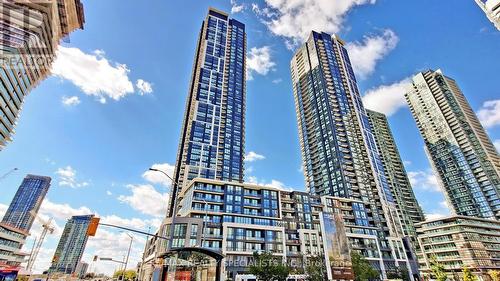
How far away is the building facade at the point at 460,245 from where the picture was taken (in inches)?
3497

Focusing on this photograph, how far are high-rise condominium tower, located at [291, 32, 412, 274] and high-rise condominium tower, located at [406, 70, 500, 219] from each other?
52985 mm

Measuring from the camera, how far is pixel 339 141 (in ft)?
381

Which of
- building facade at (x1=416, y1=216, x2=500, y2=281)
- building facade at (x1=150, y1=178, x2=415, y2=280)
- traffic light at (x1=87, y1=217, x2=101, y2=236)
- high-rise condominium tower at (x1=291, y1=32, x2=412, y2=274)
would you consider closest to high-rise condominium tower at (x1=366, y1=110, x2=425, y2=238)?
building facade at (x1=416, y1=216, x2=500, y2=281)

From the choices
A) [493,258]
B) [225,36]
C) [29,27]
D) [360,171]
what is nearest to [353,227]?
[360,171]

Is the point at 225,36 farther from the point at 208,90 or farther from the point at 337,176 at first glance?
the point at 337,176

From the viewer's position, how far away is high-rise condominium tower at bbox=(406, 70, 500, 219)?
4916 inches

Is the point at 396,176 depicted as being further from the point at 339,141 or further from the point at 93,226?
the point at 93,226

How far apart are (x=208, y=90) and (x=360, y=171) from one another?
7816cm

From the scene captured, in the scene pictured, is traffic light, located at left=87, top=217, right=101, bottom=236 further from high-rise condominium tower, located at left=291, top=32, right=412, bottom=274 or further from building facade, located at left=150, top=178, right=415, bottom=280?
high-rise condominium tower, located at left=291, top=32, right=412, bottom=274

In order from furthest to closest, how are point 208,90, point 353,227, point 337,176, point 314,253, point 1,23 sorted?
point 208,90 → point 337,176 → point 353,227 → point 314,253 → point 1,23

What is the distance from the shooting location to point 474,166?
131 m

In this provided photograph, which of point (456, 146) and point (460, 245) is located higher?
point (456, 146)

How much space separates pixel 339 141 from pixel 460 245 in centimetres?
5602

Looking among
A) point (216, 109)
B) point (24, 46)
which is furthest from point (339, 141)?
point (24, 46)
